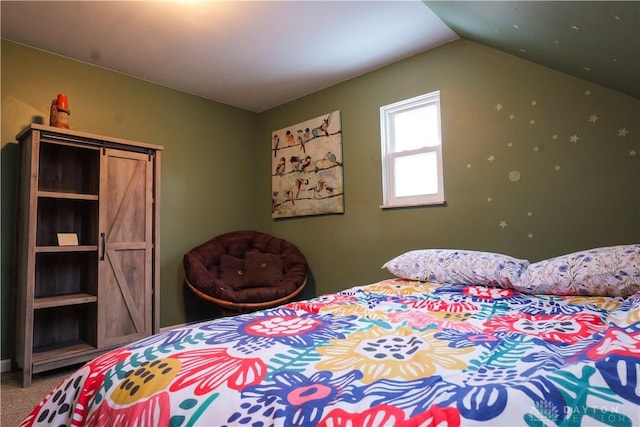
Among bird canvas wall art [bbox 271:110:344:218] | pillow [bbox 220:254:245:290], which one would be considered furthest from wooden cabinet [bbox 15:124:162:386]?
bird canvas wall art [bbox 271:110:344:218]

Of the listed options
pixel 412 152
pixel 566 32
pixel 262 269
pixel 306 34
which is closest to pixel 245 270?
pixel 262 269

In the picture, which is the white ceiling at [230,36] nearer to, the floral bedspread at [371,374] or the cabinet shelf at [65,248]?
the cabinet shelf at [65,248]

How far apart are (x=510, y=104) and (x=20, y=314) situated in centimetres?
377

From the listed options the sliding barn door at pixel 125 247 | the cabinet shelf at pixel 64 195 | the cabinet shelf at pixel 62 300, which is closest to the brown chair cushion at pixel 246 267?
the sliding barn door at pixel 125 247

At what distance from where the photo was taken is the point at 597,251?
1843mm

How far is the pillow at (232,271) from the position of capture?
3498mm

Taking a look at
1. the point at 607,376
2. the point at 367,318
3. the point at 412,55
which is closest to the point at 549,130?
the point at 412,55

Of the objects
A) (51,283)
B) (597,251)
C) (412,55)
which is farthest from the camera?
(412,55)

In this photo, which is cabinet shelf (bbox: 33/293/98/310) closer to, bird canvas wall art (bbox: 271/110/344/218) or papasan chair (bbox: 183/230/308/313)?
papasan chair (bbox: 183/230/308/313)

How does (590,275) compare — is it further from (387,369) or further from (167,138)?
(167,138)

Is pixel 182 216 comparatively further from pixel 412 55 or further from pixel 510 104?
pixel 510 104

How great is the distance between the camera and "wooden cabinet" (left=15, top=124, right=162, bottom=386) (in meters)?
2.59

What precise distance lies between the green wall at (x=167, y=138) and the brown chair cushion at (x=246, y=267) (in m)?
0.29

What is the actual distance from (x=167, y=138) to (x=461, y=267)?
3.00m
